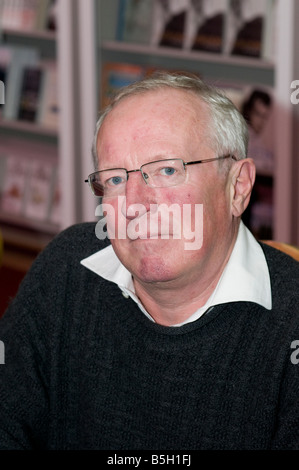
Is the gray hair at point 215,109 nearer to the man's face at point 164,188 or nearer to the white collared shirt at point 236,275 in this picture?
the man's face at point 164,188

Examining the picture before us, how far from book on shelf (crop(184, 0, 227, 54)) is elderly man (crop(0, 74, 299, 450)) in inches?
79.2

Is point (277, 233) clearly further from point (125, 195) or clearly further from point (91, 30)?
point (125, 195)

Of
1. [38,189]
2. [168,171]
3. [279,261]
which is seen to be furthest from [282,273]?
[38,189]

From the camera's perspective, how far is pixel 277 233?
3.06m

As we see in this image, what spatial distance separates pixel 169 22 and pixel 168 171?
7.51 ft

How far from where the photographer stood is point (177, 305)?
4.50 ft

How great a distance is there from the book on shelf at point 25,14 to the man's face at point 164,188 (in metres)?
2.73

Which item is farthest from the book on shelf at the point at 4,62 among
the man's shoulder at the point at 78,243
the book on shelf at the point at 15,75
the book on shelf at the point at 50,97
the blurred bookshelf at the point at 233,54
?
the man's shoulder at the point at 78,243

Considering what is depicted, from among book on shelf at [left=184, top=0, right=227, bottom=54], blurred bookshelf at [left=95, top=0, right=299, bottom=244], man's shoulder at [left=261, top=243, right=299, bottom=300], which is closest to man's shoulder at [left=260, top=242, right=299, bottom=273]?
man's shoulder at [left=261, top=243, right=299, bottom=300]

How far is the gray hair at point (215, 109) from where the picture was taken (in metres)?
1.33

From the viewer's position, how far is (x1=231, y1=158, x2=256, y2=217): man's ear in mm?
1373

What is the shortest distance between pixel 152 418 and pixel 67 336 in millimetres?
258

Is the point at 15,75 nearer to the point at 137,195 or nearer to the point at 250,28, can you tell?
the point at 250,28
